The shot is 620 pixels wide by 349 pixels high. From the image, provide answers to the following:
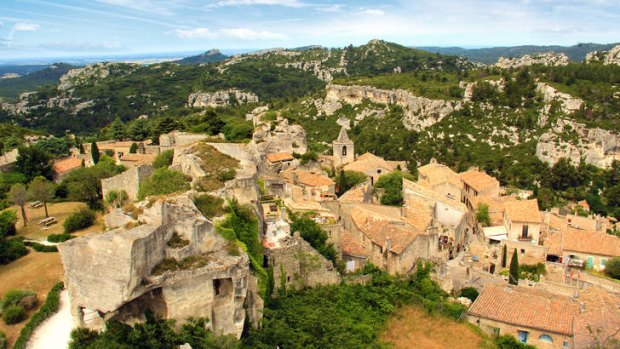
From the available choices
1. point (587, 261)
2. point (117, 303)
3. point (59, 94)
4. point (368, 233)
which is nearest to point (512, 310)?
point (368, 233)

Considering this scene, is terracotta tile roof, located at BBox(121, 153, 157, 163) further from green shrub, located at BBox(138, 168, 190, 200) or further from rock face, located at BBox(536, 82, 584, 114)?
rock face, located at BBox(536, 82, 584, 114)

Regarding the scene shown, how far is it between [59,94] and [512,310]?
16289 cm

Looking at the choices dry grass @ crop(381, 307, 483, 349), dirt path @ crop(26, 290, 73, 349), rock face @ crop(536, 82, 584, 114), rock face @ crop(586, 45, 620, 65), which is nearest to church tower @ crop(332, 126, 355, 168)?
→ dry grass @ crop(381, 307, 483, 349)

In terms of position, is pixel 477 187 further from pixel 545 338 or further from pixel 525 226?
Answer: pixel 545 338

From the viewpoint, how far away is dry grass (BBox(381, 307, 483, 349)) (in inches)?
918

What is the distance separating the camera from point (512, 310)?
25.6 m

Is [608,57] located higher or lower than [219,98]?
higher

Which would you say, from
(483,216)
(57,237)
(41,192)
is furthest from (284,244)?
(483,216)

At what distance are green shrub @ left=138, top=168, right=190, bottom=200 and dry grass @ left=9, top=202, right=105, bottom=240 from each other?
4.86 meters

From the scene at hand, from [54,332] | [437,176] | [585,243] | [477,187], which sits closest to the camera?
[54,332]

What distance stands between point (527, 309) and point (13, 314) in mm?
25860

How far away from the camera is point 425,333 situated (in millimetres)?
24266

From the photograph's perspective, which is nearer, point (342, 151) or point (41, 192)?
point (41, 192)

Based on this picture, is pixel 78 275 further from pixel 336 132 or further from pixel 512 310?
pixel 336 132
